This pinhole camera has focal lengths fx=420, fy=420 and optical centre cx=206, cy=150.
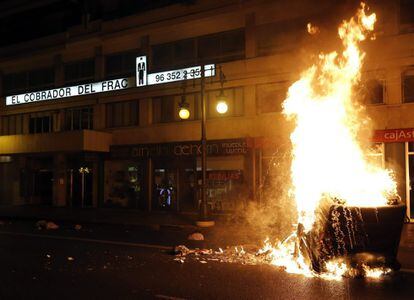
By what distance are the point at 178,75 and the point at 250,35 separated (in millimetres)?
3825

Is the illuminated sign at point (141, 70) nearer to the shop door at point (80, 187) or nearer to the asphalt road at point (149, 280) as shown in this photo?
the shop door at point (80, 187)

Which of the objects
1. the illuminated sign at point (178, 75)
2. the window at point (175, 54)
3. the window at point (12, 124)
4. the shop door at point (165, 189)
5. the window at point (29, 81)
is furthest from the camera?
the window at point (12, 124)

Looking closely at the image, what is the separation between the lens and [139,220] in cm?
1733

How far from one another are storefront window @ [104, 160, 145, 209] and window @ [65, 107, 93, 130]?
9.19ft

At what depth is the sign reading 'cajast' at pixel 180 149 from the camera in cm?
1847

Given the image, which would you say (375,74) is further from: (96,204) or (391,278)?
(96,204)

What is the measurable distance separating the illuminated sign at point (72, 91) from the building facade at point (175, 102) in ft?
0.28

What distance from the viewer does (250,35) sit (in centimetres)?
1895

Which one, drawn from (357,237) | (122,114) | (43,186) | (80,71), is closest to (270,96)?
(122,114)

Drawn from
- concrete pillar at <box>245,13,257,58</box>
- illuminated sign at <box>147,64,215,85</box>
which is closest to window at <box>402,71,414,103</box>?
concrete pillar at <box>245,13,257,58</box>

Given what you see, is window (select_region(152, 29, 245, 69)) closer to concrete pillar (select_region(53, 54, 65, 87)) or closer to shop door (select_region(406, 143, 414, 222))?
concrete pillar (select_region(53, 54, 65, 87))

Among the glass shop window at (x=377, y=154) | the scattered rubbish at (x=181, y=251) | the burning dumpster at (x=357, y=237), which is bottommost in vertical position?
the scattered rubbish at (x=181, y=251)

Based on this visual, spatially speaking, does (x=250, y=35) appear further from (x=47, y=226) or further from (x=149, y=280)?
(x=149, y=280)

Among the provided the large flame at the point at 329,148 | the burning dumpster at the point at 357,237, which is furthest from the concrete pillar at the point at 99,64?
the burning dumpster at the point at 357,237
